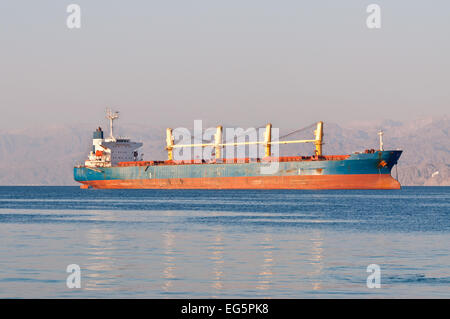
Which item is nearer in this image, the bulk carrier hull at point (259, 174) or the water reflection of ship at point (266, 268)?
the water reflection of ship at point (266, 268)

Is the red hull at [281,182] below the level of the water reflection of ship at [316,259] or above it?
above

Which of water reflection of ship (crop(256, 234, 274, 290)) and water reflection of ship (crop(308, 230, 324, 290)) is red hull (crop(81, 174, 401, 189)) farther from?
water reflection of ship (crop(256, 234, 274, 290))

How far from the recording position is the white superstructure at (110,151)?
13950cm

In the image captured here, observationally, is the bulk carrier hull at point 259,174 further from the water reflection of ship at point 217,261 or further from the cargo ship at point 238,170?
the water reflection of ship at point 217,261

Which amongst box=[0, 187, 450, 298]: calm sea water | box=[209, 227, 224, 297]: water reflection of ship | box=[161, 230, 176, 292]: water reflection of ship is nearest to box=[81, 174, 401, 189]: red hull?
box=[0, 187, 450, 298]: calm sea water

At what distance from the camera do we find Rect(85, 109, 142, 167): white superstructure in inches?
5492

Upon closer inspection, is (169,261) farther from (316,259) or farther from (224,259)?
(316,259)

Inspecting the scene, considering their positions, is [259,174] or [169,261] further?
[259,174]

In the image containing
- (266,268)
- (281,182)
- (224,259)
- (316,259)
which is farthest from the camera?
(281,182)

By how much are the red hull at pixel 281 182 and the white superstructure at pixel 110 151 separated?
569cm

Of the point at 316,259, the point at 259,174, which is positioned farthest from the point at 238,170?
the point at 316,259

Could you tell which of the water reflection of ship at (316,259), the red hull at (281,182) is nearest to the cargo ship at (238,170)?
the red hull at (281,182)

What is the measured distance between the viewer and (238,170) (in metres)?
119

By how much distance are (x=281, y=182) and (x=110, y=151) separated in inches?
1574
